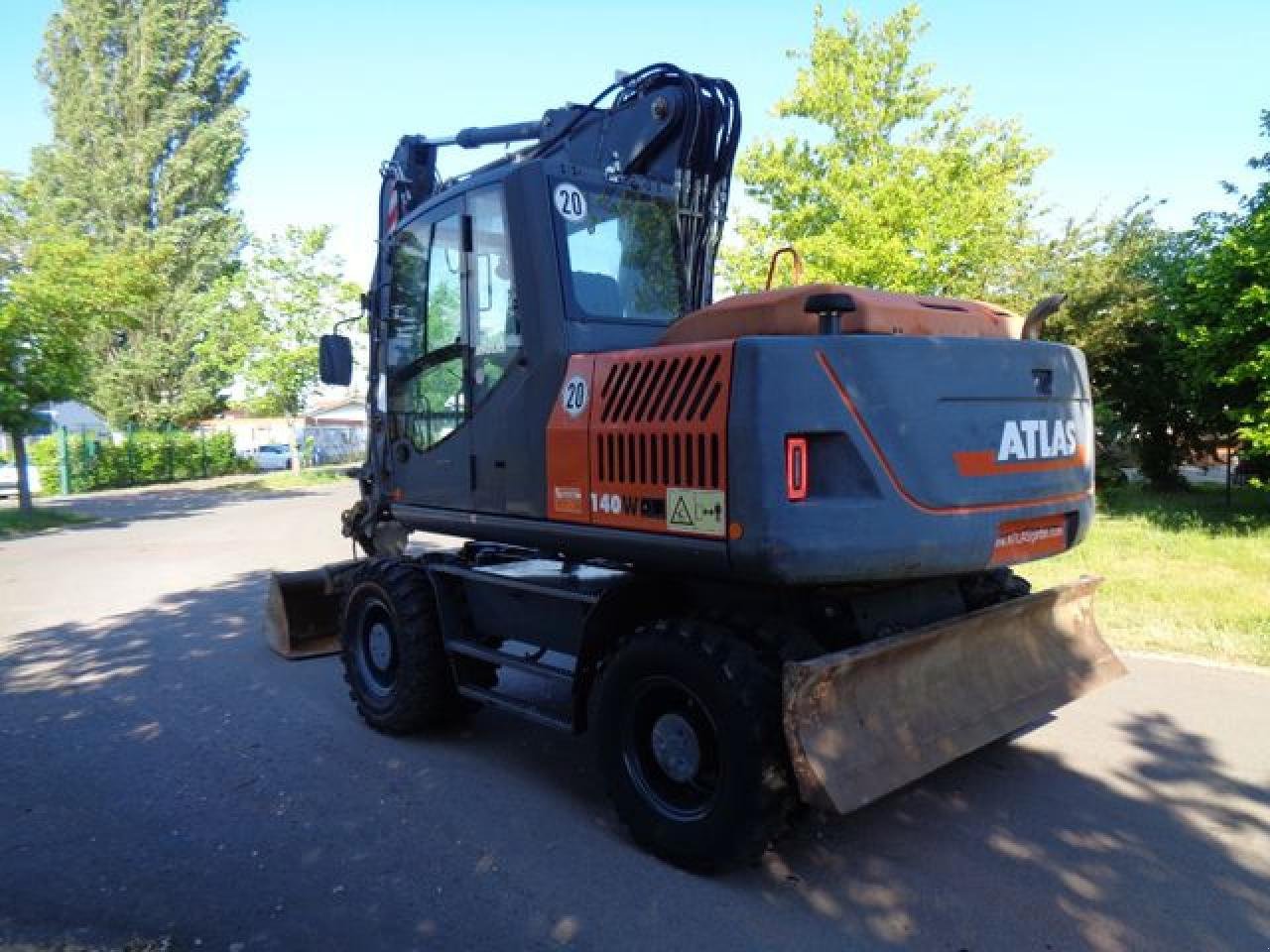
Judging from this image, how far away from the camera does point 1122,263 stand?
50.1ft

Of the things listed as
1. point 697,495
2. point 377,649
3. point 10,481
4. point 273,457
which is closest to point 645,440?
point 697,495

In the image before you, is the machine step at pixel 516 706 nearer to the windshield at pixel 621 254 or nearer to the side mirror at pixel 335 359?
the windshield at pixel 621 254

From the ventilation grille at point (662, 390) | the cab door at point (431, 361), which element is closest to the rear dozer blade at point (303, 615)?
the cab door at point (431, 361)

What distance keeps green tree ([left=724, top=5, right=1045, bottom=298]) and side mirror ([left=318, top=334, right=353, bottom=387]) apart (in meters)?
9.02

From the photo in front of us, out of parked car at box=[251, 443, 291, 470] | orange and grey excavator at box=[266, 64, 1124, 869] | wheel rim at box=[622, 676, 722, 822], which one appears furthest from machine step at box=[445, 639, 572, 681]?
parked car at box=[251, 443, 291, 470]

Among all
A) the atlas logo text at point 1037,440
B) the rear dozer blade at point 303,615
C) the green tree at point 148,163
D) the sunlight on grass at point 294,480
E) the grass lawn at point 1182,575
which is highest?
the green tree at point 148,163

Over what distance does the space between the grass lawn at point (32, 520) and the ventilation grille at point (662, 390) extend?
16900 mm

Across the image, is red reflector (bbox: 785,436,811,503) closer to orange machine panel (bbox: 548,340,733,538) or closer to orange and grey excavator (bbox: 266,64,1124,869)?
orange and grey excavator (bbox: 266,64,1124,869)

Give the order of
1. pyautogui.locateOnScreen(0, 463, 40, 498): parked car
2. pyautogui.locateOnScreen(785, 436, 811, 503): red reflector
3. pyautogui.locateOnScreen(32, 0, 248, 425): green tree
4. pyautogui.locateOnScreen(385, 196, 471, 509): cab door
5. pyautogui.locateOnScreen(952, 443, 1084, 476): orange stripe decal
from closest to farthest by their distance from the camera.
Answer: pyautogui.locateOnScreen(785, 436, 811, 503): red reflector < pyautogui.locateOnScreen(952, 443, 1084, 476): orange stripe decal < pyautogui.locateOnScreen(385, 196, 471, 509): cab door < pyautogui.locateOnScreen(0, 463, 40, 498): parked car < pyautogui.locateOnScreen(32, 0, 248, 425): green tree

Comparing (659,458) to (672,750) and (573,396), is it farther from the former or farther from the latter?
(672,750)

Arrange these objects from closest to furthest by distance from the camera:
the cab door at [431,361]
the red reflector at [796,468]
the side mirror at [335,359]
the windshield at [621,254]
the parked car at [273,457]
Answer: the red reflector at [796,468], the windshield at [621,254], the cab door at [431,361], the side mirror at [335,359], the parked car at [273,457]

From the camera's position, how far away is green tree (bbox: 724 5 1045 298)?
13.6 meters

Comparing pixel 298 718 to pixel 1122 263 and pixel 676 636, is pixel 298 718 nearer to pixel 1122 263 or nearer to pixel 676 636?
pixel 676 636

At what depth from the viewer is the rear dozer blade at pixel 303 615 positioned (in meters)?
6.91
